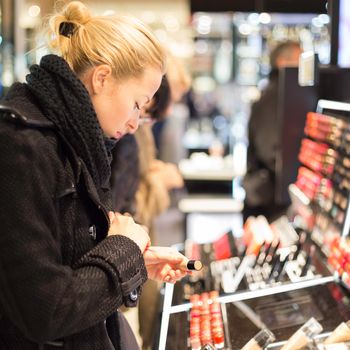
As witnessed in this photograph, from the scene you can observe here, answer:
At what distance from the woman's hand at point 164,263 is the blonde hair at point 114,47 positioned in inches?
19.7

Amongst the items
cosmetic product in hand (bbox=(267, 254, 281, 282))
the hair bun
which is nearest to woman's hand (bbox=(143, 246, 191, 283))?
the hair bun

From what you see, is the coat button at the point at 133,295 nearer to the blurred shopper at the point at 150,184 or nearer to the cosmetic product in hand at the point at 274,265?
the cosmetic product in hand at the point at 274,265

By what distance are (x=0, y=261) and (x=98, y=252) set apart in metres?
0.23

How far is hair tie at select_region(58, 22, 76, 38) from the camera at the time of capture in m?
1.64

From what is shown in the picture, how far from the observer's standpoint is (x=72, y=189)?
1430mm

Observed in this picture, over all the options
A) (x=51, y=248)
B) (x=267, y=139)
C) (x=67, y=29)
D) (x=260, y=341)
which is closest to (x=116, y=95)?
(x=67, y=29)

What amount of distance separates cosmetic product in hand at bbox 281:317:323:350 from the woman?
456 mm

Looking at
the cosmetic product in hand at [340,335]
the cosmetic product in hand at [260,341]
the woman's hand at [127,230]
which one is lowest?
the cosmetic product in hand at [260,341]

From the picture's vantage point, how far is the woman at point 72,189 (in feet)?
4.34

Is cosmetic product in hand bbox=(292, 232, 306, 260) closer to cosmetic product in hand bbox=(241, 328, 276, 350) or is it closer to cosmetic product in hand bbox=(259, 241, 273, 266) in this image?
cosmetic product in hand bbox=(259, 241, 273, 266)

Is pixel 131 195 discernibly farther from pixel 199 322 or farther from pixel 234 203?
pixel 234 203

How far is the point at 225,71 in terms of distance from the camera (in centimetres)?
1166

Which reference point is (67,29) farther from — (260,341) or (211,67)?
(211,67)

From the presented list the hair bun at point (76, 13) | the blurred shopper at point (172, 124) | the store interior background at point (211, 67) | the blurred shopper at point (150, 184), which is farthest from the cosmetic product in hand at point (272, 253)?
the blurred shopper at point (172, 124)
